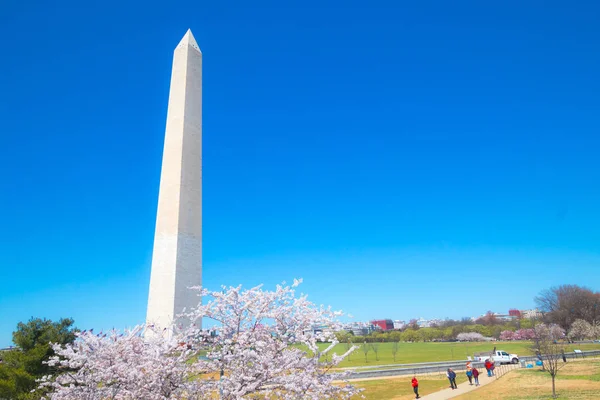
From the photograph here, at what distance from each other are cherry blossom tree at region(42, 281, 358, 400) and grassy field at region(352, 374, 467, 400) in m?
11.4

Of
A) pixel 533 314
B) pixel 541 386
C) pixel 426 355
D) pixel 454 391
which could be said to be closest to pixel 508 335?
pixel 426 355

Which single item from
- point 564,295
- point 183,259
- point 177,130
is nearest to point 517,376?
point 183,259

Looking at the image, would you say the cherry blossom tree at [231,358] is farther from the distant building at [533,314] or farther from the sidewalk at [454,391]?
the distant building at [533,314]

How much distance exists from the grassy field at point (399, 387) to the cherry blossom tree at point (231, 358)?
11397 millimetres

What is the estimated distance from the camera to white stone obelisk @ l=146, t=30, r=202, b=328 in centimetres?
2025

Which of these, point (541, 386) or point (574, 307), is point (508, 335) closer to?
point (574, 307)

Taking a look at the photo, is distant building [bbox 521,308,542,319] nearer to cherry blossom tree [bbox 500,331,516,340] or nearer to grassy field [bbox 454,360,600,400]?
cherry blossom tree [bbox 500,331,516,340]

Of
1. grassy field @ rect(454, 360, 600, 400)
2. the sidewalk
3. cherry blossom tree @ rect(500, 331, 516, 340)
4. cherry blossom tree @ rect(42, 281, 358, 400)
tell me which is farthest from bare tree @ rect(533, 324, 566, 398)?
cherry blossom tree @ rect(500, 331, 516, 340)

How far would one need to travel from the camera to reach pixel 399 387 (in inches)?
906

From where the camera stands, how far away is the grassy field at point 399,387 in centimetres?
2016

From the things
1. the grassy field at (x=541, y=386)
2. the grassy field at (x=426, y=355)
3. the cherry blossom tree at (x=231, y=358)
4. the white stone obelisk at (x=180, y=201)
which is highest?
the white stone obelisk at (x=180, y=201)

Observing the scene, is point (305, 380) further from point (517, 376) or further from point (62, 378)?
point (517, 376)

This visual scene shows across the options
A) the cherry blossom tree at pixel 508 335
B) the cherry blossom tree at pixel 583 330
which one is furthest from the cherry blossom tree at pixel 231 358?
the cherry blossom tree at pixel 508 335

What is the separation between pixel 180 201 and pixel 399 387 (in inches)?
648
